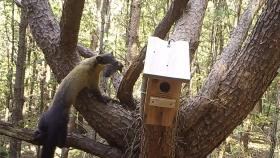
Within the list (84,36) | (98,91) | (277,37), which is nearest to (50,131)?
(98,91)

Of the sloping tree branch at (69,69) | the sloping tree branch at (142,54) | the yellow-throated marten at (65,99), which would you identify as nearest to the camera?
the sloping tree branch at (142,54)

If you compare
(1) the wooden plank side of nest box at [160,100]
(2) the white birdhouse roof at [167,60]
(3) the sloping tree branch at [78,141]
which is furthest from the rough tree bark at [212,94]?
(1) the wooden plank side of nest box at [160,100]

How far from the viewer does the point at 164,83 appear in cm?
280

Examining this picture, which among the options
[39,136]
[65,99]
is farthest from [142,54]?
[39,136]

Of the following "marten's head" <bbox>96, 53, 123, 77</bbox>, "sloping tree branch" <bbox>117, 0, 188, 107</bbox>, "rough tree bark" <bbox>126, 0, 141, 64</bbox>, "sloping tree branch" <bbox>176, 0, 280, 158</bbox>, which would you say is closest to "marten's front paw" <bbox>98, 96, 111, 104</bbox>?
"sloping tree branch" <bbox>117, 0, 188, 107</bbox>

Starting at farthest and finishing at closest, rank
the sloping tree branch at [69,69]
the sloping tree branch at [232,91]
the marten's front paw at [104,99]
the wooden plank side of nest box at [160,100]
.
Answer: the marten's front paw at [104,99], the sloping tree branch at [69,69], the sloping tree branch at [232,91], the wooden plank side of nest box at [160,100]

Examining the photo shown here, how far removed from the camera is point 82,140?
4.11 m

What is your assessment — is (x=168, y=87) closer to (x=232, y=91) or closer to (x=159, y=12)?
(x=232, y=91)

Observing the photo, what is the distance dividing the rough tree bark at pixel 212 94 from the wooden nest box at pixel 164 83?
2.53 feet

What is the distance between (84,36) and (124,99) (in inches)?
373

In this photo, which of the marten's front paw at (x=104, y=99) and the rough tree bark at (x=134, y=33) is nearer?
Result: the marten's front paw at (x=104, y=99)

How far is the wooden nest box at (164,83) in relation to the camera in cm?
268

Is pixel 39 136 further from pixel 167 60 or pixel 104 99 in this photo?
pixel 167 60

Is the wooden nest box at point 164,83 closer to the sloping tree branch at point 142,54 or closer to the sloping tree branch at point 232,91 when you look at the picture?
the sloping tree branch at point 232,91
